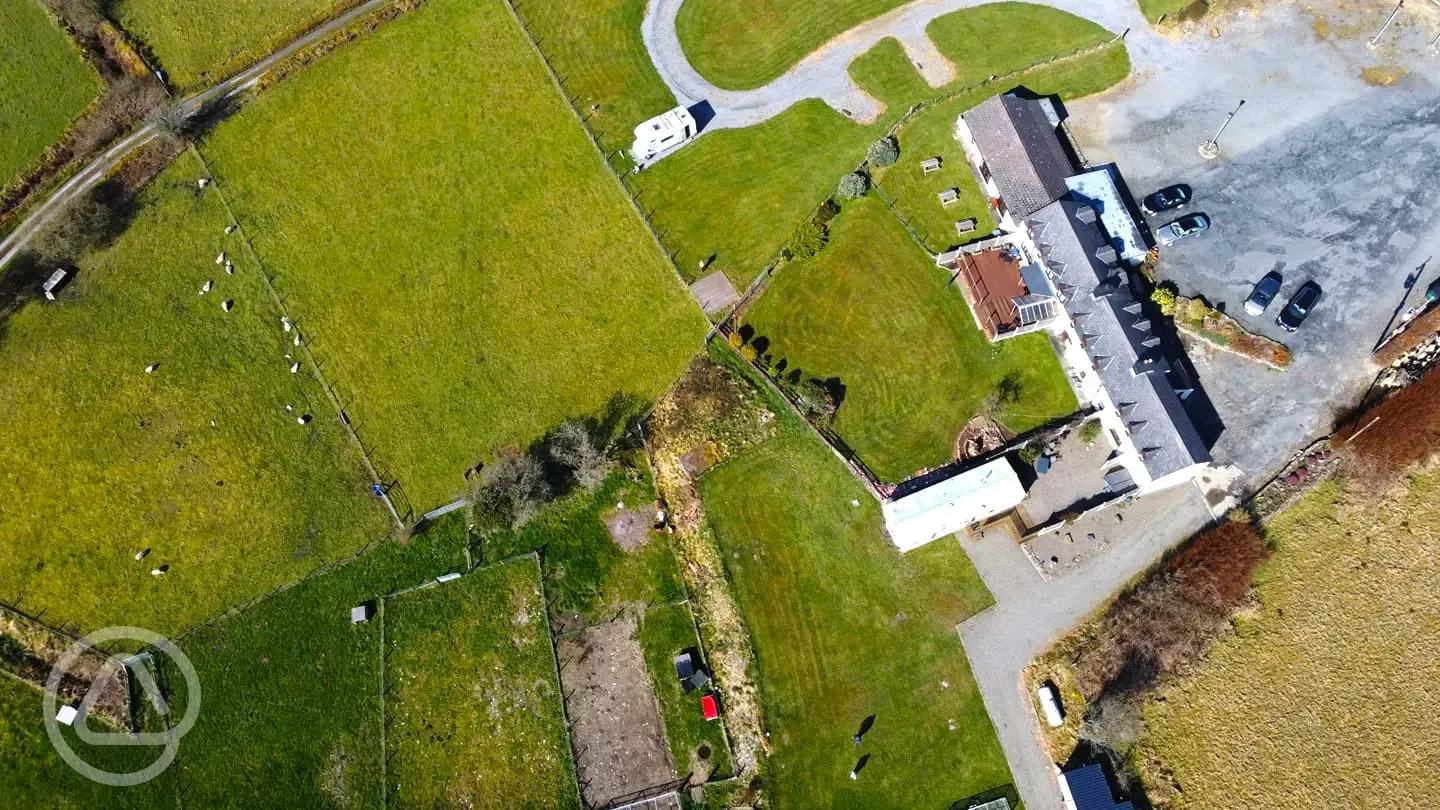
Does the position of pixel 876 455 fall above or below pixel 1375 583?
above

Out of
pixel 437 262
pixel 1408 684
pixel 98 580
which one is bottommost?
pixel 1408 684

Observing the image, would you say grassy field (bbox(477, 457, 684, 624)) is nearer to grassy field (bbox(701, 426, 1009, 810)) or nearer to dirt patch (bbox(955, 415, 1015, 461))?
grassy field (bbox(701, 426, 1009, 810))

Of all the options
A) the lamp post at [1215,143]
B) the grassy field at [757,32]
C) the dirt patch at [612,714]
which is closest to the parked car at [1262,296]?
the lamp post at [1215,143]

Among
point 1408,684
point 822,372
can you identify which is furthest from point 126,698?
point 1408,684

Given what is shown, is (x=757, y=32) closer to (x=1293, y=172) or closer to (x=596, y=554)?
(x=1293, y=172)

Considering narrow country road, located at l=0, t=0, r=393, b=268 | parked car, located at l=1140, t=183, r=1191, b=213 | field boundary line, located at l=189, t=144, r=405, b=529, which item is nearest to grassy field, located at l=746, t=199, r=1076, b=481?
→ parked car, located at l=1140, t=183, r=1191, b=213

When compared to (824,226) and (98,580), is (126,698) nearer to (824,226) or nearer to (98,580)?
(98,580)

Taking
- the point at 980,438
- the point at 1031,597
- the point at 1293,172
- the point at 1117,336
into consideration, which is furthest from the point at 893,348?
the point at 1293,172
